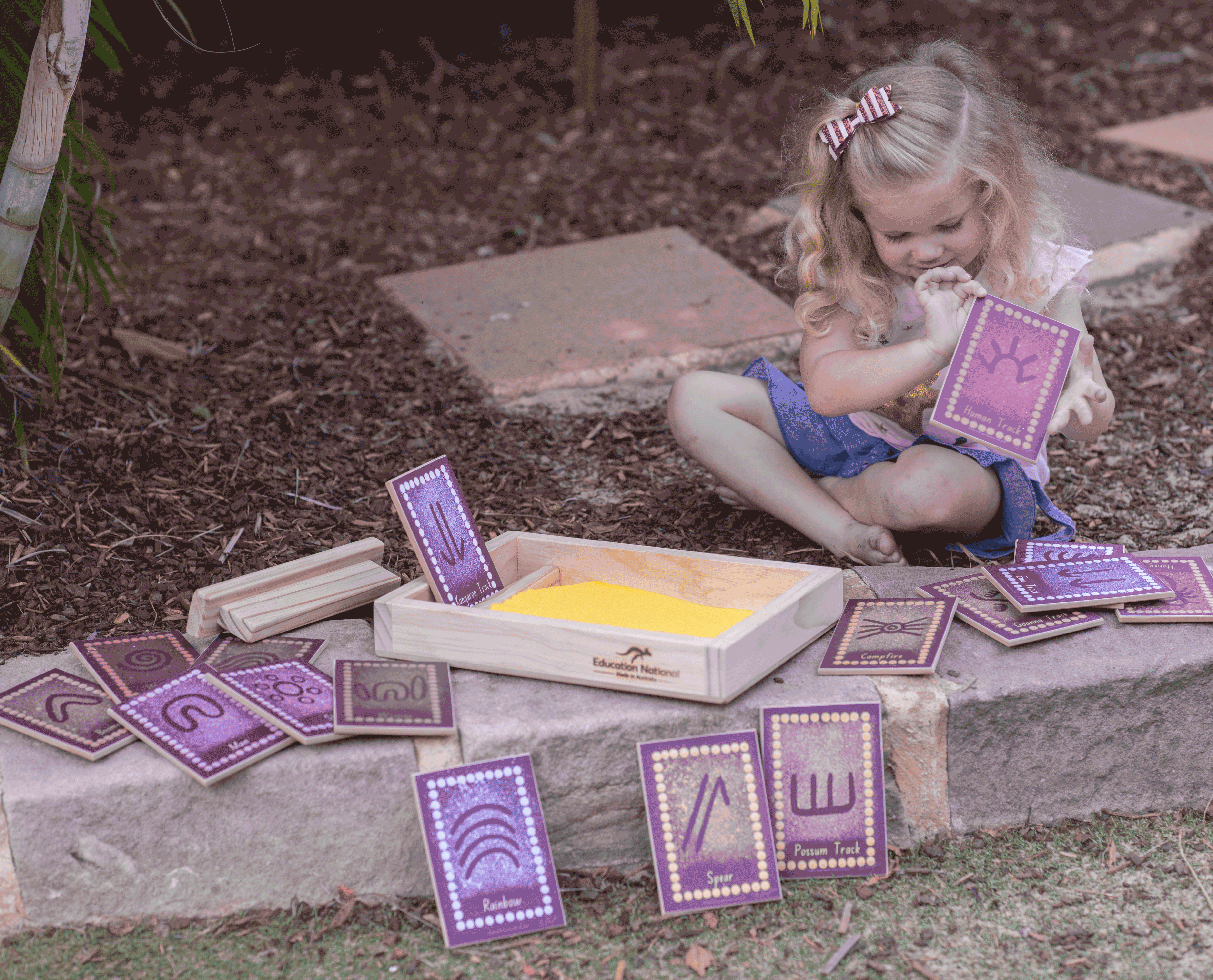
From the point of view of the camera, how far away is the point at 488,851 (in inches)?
66.7

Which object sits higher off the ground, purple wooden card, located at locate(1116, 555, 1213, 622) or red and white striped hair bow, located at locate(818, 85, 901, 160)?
red and white striped hair bow, located at locate(818, 85, 901, 160)

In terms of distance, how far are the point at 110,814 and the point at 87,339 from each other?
1.89m

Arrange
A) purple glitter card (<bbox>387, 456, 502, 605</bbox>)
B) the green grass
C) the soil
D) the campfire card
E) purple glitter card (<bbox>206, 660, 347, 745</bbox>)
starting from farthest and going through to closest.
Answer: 1. the soil
2. purple glitter card (<bbox>387, 456, 502, 605</bbox>)
3. the campfire card
4. purple glitter card (<bbox>206, 660, 347, 745</bbox>)
5. the green grass

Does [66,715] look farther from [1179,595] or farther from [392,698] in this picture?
[1179,595]

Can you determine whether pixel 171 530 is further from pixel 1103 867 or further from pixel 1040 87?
pixel 1040 87

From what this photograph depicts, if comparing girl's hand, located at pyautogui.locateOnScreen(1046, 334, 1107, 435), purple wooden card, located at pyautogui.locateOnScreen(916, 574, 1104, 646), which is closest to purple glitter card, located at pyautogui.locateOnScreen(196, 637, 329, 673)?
purple wooden card, located at pyautogui.locateOnScreen(916, 574, 1104, 646)

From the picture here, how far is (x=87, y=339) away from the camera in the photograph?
3223 mm

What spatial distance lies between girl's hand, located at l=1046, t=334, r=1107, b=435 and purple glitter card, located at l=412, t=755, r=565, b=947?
1.01m

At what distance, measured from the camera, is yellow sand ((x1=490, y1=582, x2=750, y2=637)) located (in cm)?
189

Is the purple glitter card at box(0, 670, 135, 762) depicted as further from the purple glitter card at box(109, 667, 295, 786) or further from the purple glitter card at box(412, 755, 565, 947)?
the purple glitter card at box(412, 755, 565, 947)

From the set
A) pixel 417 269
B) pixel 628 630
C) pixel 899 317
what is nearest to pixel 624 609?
pixel 628 630

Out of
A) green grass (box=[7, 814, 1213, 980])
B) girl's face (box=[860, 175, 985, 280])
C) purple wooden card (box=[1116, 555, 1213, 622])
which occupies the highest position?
girl's face (box=[860, 175, 985, 280])

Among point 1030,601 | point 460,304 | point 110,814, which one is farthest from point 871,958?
point 460,304

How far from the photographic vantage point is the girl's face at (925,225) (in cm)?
197
